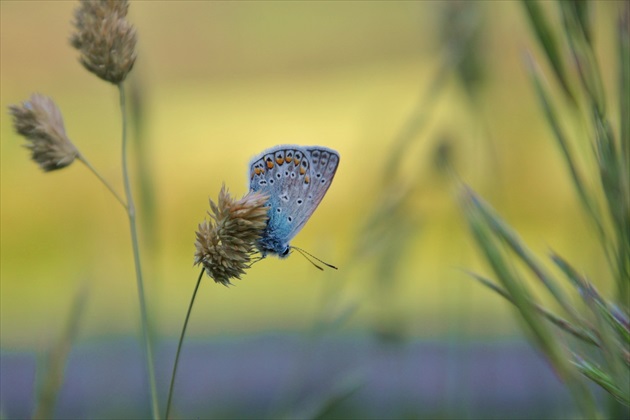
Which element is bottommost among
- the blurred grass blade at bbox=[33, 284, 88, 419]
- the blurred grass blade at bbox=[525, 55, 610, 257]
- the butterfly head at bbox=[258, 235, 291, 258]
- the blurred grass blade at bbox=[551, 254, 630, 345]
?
the blurred grass blade at bbox=[33, 284, 88, 419]

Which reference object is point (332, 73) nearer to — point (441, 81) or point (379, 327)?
point (379, 327)

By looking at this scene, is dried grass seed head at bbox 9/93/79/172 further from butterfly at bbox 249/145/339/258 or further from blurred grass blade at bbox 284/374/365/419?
blurred grass blade at bbox 284/374/365/419

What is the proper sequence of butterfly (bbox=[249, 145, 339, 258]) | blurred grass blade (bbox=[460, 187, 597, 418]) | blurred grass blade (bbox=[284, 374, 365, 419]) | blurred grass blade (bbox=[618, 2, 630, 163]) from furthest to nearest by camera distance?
1. blurred grass blade (bbox=[284, 374, 365, 419])
2. butterfly (bbox=[249, 145, 339, 258])
3. blurred grass blade (bbox=[618, 2, 630, 163])
4. blurred grass blade (bbox=[460, 187, 597, 418])

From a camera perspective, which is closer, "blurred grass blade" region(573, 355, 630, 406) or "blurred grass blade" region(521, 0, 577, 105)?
"blurred grass blade" region(573, 355, 630, 406)

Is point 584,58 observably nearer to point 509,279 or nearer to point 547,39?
point 547,39

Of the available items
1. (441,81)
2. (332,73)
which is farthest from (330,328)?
(332,73)

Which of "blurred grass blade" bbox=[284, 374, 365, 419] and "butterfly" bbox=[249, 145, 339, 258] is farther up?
"butterfly" bbox=[249, 145, 339, 258]

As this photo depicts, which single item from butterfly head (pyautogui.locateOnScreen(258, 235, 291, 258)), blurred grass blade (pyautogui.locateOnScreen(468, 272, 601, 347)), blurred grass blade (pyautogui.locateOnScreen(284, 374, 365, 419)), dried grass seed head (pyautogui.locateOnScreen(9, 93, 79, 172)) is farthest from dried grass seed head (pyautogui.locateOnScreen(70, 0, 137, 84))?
blurred grass blade (pyautogui.locateOnScreen(284, 374, 365, 419))
